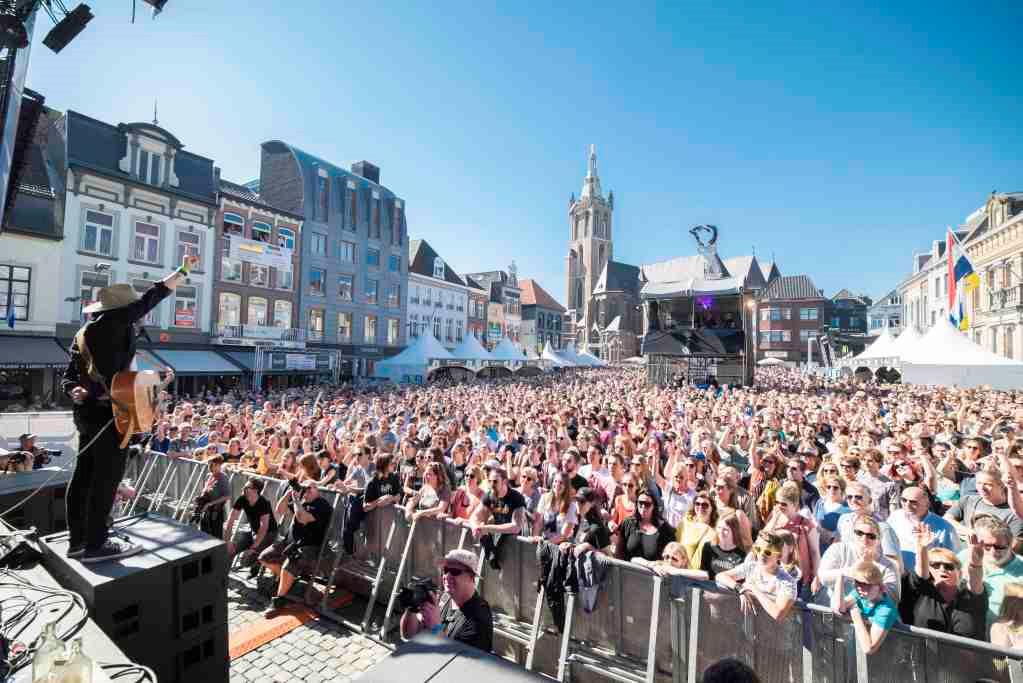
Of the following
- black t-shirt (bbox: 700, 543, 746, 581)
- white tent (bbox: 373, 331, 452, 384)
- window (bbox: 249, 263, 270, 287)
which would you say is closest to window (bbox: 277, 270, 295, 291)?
window (bbox: 249, 263, 270, 287)

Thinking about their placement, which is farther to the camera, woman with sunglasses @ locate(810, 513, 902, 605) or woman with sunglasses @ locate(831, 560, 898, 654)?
woman with sunglasses @ locate(810, 513, 902, 605)

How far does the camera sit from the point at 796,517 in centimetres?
445

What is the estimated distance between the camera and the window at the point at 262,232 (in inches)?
1167

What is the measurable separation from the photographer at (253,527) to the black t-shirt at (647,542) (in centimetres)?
465

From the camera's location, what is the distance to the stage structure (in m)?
26.7

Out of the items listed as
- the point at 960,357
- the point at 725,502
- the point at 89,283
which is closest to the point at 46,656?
the point at 725,502

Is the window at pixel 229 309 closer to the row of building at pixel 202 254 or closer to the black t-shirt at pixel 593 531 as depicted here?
the row of building at pixel 202 254

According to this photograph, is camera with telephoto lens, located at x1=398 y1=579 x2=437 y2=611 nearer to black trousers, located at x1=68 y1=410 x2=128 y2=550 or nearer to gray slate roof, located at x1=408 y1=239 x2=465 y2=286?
black trousers, located at x1=68 y1=410 x2=128 y2=550

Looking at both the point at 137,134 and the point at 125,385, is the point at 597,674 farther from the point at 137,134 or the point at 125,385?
the point at 137,134

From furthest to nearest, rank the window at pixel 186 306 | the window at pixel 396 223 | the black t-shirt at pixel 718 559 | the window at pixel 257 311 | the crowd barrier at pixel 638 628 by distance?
the window at pixel 396 223 → the window at pixel 257 311 → the window at pixel 186 306 → the black t-shirt at pixel 718 559 → the crowd barrier at pixel 638 628

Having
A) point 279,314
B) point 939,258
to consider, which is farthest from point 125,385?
point 939,258

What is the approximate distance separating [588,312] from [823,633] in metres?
84.7

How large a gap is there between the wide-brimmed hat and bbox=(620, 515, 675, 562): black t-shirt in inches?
182

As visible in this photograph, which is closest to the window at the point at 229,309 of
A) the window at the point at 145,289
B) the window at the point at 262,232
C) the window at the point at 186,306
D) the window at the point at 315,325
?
the window at the point at 186,306
